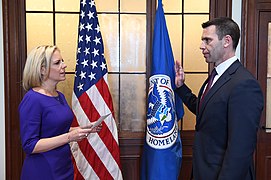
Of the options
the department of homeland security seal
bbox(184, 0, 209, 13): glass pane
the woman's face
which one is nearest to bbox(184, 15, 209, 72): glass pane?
bbox(184, 0, 209, 13): glass pane

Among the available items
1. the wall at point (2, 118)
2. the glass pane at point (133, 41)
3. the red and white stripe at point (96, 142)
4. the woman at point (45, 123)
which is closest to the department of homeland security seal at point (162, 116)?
the red and white stripe at point (96, 142)

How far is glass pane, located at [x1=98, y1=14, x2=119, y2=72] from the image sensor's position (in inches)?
113

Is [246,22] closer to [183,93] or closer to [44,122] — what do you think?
[183,93]

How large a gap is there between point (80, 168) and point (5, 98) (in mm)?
877

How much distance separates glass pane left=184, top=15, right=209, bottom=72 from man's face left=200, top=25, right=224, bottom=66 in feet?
3.60

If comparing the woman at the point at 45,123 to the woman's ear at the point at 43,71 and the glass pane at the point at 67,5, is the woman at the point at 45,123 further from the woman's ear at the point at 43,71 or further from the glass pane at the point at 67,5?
the glass pane at the point at 67,5

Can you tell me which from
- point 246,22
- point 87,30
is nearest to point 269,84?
point 246,22

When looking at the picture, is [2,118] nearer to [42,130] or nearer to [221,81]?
[42,130]

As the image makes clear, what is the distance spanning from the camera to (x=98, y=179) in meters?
2.55

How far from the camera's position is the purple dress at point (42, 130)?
1814 mm

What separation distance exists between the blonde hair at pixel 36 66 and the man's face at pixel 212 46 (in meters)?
0.91

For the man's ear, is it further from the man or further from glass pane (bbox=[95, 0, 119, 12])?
glass pane (bbox=[95, 0, 119, 12])

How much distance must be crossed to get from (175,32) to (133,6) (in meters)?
0.43

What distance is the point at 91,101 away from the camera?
8.35ft
